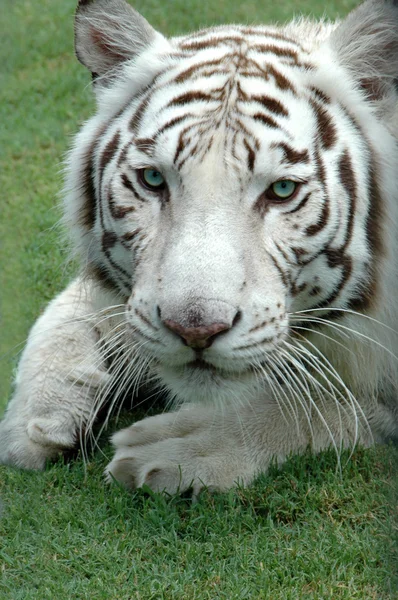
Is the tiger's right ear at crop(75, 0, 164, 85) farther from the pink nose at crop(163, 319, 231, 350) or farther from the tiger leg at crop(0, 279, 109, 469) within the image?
the pink nose at crop(163, 319, 231, 350)

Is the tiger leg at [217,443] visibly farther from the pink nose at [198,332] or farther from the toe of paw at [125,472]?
the pink nose at [198,332]

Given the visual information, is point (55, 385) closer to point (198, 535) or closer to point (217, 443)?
point (217, 443)

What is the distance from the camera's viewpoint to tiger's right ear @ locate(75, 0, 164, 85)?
2533 millimetres

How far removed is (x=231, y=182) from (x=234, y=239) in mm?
151

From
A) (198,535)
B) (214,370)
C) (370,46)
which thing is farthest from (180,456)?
(370,46)

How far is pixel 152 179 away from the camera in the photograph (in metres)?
2.30

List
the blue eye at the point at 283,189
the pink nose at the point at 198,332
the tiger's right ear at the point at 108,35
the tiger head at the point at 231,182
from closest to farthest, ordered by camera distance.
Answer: the pink nose at the point at 198,332 < the tiger head at the point at 231,182 < the blue eye at the point at 283,189 < the tiger's right ear at the point at 108,35

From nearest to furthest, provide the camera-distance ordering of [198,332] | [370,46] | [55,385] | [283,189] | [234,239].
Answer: [198,332] → [234,239] → [283,189] → [370,46] → [55,385]

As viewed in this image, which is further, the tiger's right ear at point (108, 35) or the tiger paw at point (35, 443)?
the tiger paw at point (35, 443)

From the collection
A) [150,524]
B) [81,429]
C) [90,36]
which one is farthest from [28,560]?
[90,36]

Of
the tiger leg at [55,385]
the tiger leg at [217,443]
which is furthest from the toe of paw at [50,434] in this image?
the tiger leg at [217,443]

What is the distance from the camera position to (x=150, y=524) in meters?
2.34

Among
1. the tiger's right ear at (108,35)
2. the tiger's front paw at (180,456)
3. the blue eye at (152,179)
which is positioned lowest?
the tiger's front paw at (180,456)

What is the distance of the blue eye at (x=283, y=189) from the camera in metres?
2.21
